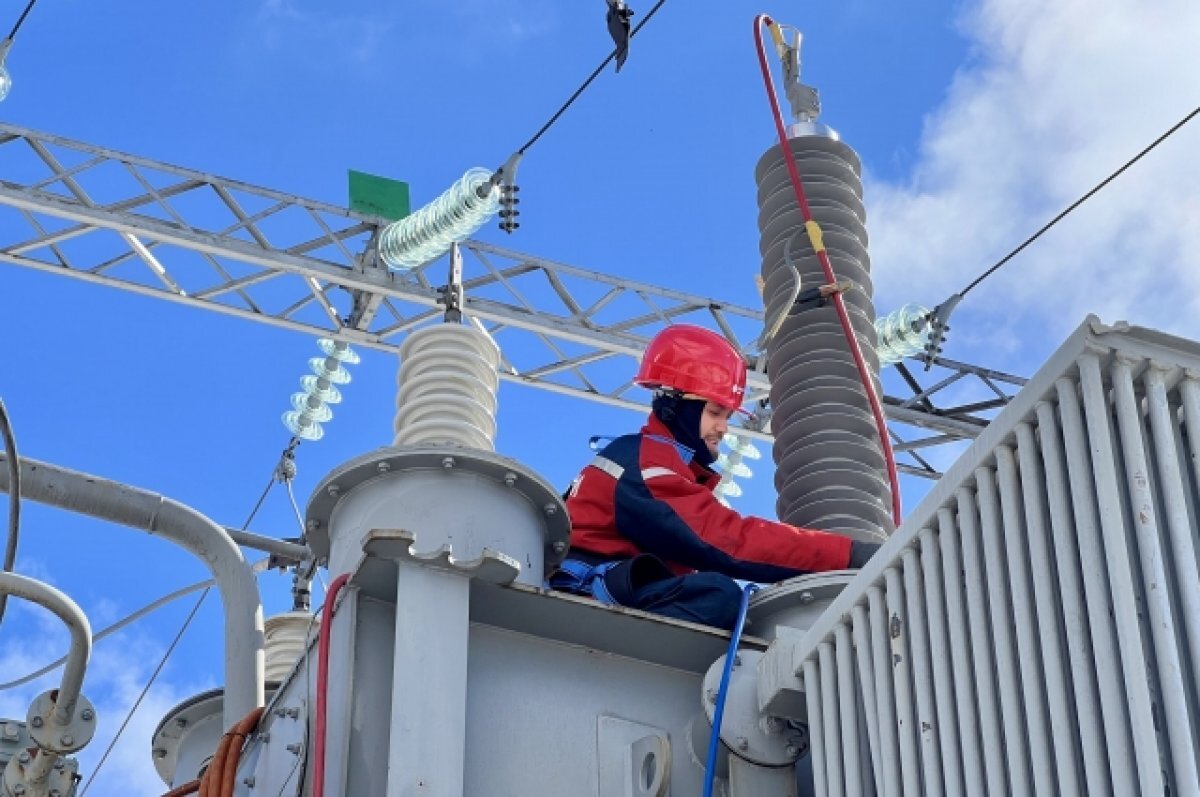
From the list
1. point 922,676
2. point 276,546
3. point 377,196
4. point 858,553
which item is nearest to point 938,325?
point 377,196

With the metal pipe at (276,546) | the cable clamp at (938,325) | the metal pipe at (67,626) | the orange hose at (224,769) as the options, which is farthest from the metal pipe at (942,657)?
the cable clamp at (938,325)

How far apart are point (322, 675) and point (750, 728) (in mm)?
869

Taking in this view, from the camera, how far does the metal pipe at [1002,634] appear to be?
Result: 3.27 metres

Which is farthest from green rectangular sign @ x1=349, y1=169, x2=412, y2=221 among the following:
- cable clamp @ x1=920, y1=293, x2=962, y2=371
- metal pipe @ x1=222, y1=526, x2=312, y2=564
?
metal pipe @ x1=222, y1=526, x2=312, y2=564

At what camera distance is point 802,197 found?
6.23 meters

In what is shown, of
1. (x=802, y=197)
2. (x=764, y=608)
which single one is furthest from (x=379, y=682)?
(x=802, y=197)

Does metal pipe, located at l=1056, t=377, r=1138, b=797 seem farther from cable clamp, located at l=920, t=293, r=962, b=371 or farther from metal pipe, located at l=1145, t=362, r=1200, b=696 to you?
cable clamp, located at l=920, t=293, r=962, b=371

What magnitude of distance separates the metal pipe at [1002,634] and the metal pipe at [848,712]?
44 cm

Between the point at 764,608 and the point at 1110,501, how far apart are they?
57.5 inches

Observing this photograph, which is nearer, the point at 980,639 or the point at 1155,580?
the point at 1155,580

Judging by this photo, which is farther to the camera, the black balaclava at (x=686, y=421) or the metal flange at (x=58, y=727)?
the black balaclava at (x=686, y=421)

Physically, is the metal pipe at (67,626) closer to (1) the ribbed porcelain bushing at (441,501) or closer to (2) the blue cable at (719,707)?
(1) the ribbed porcelain bushing at (441,501)

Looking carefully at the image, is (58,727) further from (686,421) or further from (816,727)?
(816,727)

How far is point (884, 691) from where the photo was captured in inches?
146
